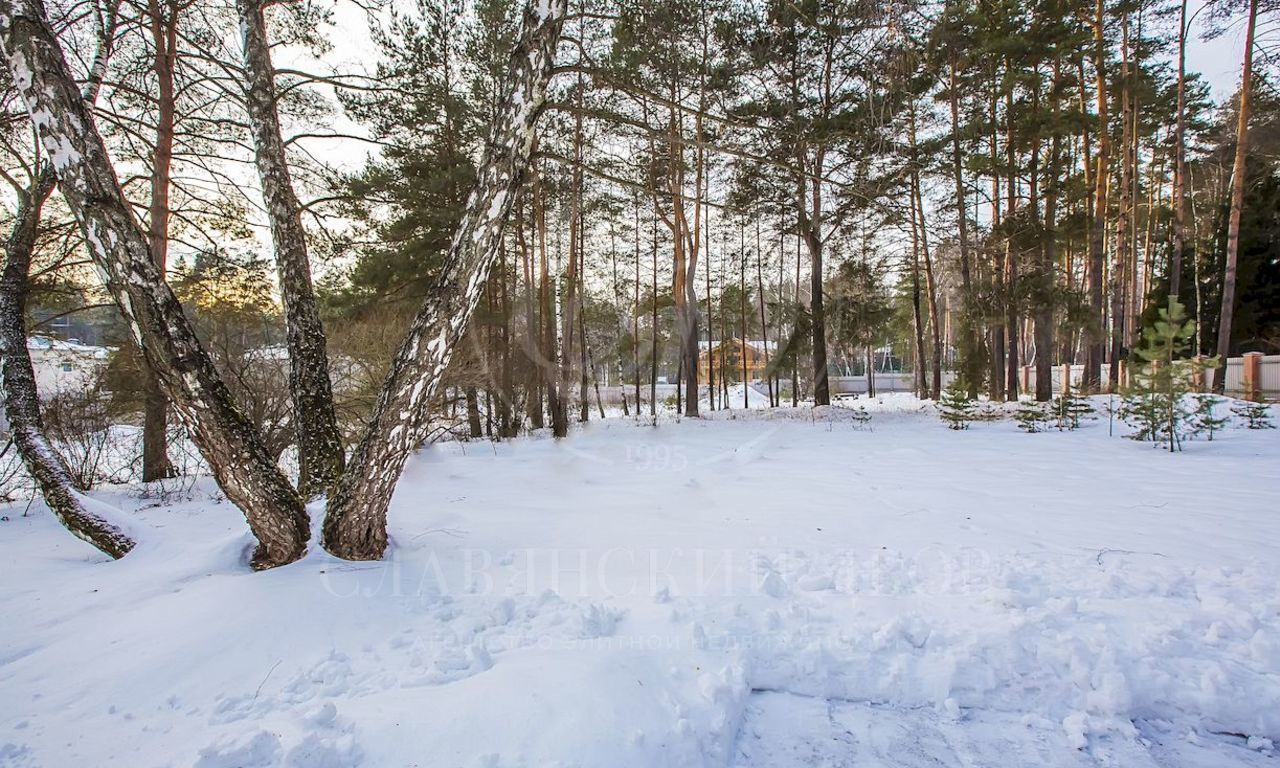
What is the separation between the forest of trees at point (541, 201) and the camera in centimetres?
263

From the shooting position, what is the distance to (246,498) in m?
2.53

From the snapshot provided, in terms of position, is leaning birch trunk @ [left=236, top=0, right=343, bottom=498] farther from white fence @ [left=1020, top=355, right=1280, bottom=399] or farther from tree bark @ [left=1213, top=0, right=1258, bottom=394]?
white fence @ [left=1020, top=355, right=1280, bottom=399]

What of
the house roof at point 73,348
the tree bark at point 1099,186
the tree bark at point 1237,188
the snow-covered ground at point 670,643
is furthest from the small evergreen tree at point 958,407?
the house roof at point 73,348

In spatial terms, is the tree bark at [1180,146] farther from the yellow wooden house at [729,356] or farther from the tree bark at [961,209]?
the yellow wooden house at [729,356]

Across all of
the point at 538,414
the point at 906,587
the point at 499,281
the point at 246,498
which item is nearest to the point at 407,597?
the point at 246,498

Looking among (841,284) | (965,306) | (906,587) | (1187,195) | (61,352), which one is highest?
(1187,195)

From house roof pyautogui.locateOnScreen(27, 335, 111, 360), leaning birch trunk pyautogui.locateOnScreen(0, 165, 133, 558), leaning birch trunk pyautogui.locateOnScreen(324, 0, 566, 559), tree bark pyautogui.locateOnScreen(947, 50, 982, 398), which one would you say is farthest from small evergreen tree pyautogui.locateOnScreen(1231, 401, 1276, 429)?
house roof pyautogui.locateOnScreen(27, 335, 111, 360)

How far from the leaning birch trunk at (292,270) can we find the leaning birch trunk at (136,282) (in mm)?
673

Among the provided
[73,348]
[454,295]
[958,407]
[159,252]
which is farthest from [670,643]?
[73,348]

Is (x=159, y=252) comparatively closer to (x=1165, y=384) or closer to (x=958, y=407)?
(x=958, y=407)

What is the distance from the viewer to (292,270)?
10.7 ft

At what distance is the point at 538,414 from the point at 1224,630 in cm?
1127

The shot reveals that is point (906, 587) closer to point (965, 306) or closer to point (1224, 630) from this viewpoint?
point (1224, 630)

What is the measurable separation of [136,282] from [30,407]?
294cm
